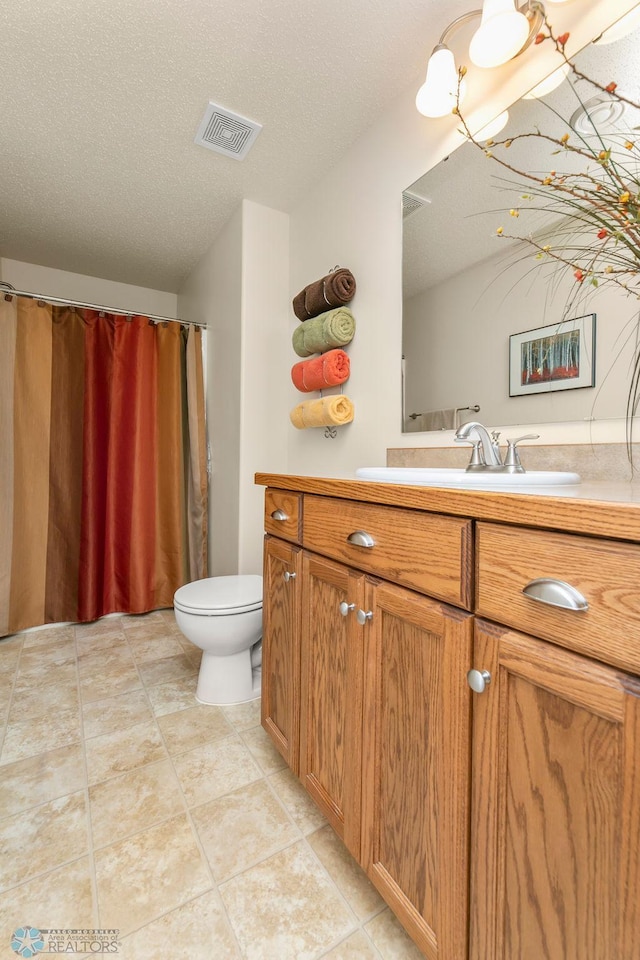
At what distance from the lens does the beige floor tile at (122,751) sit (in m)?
1.27

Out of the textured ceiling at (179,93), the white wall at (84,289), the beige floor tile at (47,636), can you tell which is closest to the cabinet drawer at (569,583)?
the textured ceiling at (179,93)

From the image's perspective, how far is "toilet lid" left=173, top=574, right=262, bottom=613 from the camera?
1.51 meters

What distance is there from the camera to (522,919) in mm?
536

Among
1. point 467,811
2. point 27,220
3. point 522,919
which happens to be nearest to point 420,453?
point 467,811

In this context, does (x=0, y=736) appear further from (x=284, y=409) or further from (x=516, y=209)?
(x=516, y=209)

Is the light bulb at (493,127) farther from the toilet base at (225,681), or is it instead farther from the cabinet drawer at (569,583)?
the toilet base at (225,681)

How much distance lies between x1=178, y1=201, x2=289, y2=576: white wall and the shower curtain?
0.42 meters

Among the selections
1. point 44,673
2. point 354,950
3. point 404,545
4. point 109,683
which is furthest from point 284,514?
point 44,673

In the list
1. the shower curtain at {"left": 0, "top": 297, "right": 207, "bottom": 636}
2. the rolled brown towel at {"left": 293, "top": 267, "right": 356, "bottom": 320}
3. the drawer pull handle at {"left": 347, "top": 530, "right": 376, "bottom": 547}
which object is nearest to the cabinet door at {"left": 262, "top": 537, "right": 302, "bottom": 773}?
the drawer pull handle at {"left": 347, "top": 530, "right": 376, "bottom": 547}

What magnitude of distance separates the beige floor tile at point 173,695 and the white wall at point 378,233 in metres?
1.06

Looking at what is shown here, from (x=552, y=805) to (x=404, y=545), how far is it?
379 millimetres

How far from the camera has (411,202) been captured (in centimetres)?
142

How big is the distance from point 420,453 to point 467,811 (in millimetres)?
958

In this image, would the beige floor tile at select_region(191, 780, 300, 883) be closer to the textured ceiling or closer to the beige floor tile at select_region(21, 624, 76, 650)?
the beige floor tile at select_region(21, 624, 76, 650)
